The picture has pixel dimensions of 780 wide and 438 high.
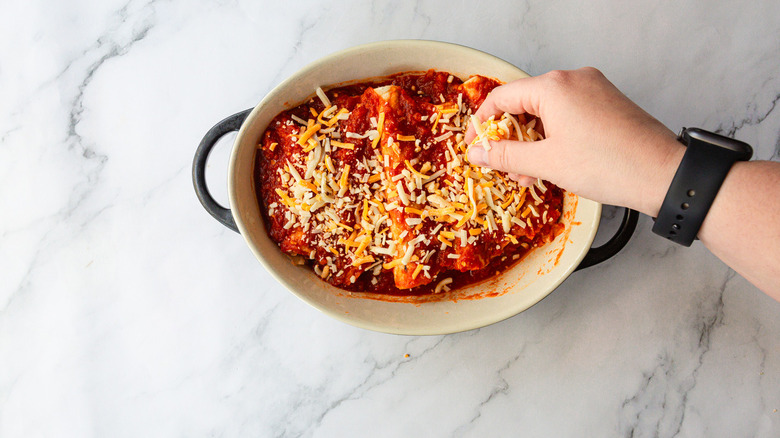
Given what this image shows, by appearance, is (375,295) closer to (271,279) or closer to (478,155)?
(271,279)

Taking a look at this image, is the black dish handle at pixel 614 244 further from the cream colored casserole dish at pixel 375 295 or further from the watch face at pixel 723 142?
the watch face at pixel 723 142

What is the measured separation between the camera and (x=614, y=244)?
1549 millimetres

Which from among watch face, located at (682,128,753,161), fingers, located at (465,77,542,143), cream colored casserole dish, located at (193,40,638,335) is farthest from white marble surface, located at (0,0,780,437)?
watch face, located at (682,128,753,161)

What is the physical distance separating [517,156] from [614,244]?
0.46m

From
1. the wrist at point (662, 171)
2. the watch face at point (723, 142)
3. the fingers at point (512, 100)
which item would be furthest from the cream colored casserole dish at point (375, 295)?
the watch face at point (723, 142)

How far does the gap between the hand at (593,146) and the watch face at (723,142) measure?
0.05 m

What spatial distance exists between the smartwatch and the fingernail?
0.45m

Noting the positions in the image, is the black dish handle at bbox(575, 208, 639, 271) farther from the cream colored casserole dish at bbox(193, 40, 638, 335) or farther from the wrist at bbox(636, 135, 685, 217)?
the wrist at bbox(636, 135, 685, 217)

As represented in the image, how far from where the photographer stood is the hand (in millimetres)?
1215

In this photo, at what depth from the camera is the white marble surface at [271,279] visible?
1776mm

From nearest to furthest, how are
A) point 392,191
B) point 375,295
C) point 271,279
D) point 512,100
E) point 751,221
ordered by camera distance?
point 751,221, point 512,100, point 392,191, point 375,295, point 271,279

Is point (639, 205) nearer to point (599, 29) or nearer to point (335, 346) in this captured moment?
point (599, 29)

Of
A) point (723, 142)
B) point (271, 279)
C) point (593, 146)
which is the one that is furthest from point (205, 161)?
point (723, 142)

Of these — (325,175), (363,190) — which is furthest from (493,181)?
(325,175)
